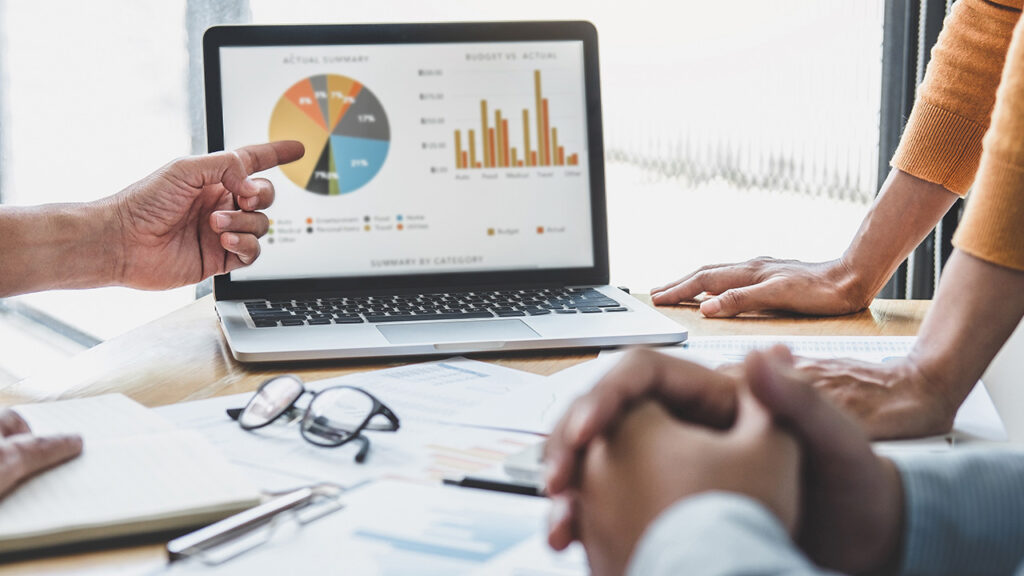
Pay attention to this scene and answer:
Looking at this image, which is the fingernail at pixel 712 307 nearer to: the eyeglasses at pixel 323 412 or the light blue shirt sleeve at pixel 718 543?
the eyeglasses at pixel 323 412

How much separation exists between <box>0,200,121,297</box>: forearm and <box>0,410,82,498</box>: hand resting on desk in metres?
0.43

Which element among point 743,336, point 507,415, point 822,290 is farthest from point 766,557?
point 822,290

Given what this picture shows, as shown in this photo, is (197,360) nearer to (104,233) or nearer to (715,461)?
(104,233)

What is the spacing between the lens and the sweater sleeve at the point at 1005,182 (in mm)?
730

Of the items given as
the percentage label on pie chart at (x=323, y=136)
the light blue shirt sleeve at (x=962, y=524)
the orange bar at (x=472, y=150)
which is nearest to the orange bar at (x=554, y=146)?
the orange bar at (x=472, y=150)

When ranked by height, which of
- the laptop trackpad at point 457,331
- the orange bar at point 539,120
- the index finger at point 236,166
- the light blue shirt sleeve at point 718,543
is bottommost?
the laptop trackpad at point 457,331

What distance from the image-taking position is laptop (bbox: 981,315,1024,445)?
0.80 meters

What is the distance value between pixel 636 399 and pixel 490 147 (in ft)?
2.56

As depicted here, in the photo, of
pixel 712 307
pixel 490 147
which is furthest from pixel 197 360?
pixel 712 307

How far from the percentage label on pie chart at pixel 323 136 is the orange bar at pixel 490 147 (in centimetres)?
15

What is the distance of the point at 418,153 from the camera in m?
1.21

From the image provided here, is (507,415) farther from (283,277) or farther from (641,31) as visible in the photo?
(641,31)

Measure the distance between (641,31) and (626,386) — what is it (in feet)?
6.58

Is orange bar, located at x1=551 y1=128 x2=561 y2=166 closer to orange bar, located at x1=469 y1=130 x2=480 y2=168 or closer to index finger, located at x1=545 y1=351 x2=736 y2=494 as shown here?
orange bar, located at x1=469 y1=130 x2=480 y2=168
